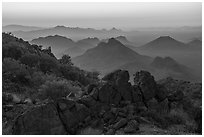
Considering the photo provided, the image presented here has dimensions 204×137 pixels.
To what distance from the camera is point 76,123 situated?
1122 centimetres

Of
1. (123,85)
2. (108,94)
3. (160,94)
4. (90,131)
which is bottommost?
(90,131)

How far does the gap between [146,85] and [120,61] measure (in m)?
124

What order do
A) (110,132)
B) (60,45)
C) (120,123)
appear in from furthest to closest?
(60,45) < (120,123) < (110,132)

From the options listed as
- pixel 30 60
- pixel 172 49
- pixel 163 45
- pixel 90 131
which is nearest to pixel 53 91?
pixel 90 131

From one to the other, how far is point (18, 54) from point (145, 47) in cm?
11021

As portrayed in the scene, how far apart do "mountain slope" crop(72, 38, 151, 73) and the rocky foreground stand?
109 m

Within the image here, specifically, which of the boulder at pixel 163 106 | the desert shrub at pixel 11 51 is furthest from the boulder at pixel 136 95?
the desert shrub at pixel 11 51

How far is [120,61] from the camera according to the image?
450ft

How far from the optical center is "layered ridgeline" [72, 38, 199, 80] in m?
107

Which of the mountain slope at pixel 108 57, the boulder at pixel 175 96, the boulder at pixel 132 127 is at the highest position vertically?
the boulder at pixel 175 96

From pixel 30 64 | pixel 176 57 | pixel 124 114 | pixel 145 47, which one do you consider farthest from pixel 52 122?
pixel 145 47

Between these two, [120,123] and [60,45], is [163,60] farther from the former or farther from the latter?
[120,123]

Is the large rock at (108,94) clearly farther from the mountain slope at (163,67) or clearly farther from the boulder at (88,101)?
the mountain slope at (163,67)

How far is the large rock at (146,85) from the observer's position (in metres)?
13.4
